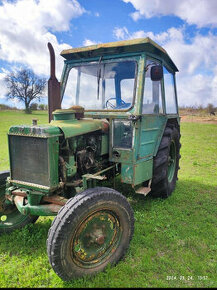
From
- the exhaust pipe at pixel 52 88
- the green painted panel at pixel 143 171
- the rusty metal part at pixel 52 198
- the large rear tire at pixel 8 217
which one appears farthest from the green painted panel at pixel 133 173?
the large rear tire at pixel 8 217

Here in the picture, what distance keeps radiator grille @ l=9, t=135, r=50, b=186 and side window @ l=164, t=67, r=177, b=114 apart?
8.62 ft

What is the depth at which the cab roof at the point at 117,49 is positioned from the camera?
3.17m

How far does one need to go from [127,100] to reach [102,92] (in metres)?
0.46

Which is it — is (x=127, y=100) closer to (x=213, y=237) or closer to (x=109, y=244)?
(x=109, y=244)

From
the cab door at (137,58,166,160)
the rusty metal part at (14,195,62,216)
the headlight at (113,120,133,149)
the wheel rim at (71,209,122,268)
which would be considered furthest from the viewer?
the cab door at (137,58,166,160)

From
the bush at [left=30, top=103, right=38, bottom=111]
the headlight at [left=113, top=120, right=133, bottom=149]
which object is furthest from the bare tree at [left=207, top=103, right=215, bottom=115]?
the headlight at [left=113, top=120, right=133, bottom=149]

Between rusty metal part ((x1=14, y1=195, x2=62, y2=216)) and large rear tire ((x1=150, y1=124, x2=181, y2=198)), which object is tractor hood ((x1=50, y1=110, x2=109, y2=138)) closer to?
rusty metal part ((x1=14, y1=195, x2=62, y2=216))

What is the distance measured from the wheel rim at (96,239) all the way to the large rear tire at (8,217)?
127 centimetres

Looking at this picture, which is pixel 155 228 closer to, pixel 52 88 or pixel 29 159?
pixel 29 159

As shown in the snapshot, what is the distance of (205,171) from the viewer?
648 centimetres

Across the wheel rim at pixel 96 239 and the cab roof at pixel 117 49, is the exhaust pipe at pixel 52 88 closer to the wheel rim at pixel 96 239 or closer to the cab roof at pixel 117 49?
the cab roof at pixel 117 49

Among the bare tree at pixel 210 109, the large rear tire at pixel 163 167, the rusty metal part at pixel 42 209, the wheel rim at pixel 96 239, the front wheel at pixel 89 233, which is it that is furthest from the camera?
the bare tree at pixel 210 109

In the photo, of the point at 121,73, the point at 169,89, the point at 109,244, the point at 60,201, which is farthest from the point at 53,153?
the point at 169,89

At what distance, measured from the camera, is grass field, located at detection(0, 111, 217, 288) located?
2.36 meters
